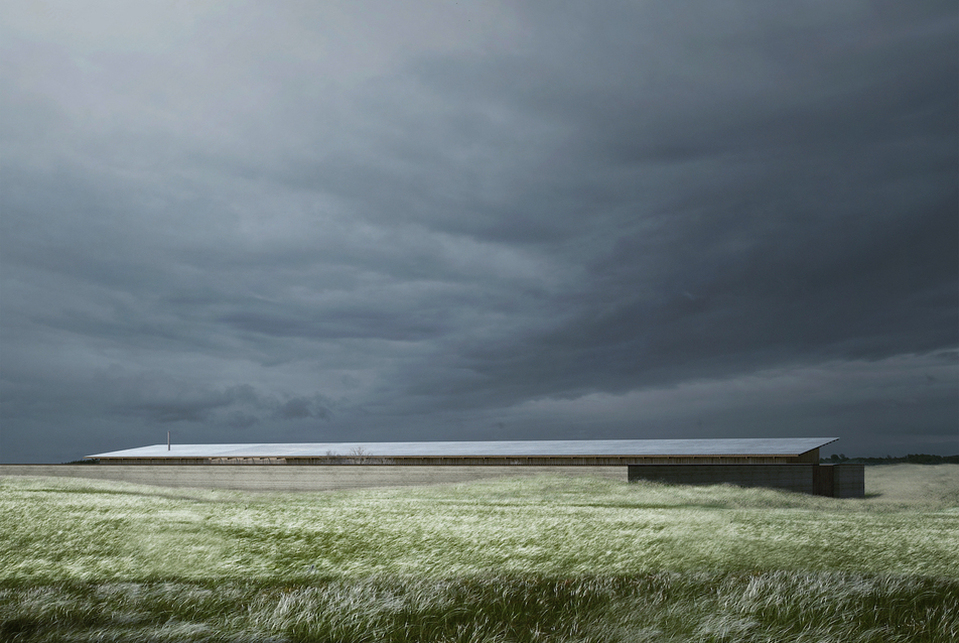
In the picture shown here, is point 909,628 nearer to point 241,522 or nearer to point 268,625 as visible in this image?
point 268,625

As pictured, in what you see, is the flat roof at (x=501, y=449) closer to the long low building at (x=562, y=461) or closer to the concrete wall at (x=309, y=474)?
the long low building at (x=562, y=461)

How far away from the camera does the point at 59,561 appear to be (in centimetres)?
984

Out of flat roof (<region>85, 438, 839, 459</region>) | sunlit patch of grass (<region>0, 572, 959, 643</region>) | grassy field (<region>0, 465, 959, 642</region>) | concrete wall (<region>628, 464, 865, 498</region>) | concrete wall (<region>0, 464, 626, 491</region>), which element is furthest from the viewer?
flat roof (<region>85, 438, 839, 459</region>)

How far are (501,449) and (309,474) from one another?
39.1 feet

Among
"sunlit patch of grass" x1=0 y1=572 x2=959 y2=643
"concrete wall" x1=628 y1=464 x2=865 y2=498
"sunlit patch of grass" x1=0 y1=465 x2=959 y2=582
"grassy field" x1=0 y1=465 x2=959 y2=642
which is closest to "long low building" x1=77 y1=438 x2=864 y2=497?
"concrete wall" x1=628 y1=464 x2=865 y2=498

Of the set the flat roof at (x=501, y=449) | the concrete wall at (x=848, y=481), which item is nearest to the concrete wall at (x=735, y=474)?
the flat roof at (x=501, y=449)

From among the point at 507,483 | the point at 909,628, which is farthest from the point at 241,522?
the point at 507,483

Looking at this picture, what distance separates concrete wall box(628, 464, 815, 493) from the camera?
31.6 metres

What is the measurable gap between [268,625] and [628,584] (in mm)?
3845

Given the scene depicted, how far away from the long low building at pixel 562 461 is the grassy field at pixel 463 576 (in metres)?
17.8

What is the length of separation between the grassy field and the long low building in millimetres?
17829

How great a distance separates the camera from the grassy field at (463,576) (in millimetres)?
6148

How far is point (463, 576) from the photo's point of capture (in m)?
8.09

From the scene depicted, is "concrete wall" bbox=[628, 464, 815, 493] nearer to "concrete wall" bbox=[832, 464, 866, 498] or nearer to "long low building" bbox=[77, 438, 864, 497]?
"long low building" bbox=[77, 438, 864, 497]
